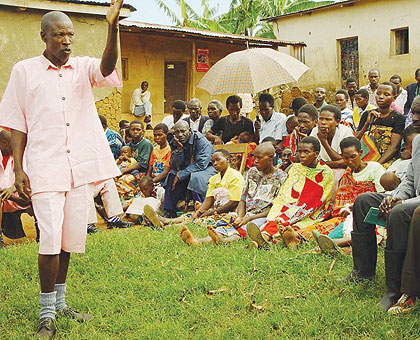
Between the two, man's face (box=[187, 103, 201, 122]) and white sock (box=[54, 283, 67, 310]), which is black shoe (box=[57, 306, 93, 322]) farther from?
man's face (box=[187, 103, 201, 122])

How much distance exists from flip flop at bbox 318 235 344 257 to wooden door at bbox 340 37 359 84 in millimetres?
15881

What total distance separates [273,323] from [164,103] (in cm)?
1452

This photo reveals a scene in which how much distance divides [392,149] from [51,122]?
4.34 m

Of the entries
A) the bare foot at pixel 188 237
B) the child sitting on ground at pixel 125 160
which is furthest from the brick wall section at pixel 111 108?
the bare foot at pixel 188 237

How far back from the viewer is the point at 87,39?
12.7m

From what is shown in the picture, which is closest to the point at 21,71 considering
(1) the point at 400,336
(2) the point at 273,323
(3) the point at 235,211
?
(2) the point at 273,323

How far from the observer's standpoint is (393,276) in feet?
12.7

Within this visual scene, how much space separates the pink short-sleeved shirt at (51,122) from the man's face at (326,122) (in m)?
3.47

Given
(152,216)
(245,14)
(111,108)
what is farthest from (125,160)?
(245,14)

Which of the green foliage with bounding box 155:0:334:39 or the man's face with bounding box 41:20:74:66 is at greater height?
the green foliage with bounding box 155:0:334:39

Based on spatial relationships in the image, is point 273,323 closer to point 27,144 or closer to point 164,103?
point 27,144

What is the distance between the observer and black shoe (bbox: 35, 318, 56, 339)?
383cm

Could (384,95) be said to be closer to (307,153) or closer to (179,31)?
(307,153)

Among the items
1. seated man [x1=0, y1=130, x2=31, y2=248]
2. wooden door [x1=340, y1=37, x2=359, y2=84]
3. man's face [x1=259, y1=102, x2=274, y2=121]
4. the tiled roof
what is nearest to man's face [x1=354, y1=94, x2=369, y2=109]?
man's face [x1=259, y1=102, x2=274, y2=121]
